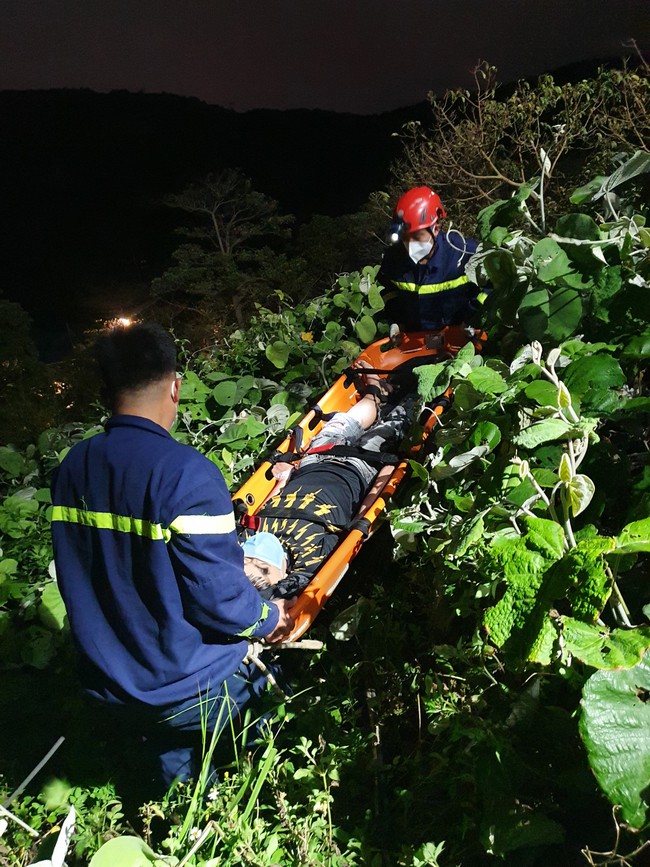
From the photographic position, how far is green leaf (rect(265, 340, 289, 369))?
14.8 feet

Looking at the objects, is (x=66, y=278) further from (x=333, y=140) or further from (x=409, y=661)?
(x=409, y=661)

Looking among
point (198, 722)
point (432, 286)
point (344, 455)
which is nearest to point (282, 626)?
point (198, 722)

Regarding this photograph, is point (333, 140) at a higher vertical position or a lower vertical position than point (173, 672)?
higher

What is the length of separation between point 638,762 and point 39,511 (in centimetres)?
333

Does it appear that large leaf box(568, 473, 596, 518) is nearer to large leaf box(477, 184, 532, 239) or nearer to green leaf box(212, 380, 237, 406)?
large leaf box(477, 184, 532, 239)

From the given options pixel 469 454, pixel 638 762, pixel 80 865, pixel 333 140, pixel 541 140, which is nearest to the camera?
pixel 638 762

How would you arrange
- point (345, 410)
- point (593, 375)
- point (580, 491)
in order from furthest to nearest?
point (345, 410), point (593, 375), point (580, 491)

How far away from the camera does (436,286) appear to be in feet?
12.9

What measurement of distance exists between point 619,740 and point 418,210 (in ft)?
12.1

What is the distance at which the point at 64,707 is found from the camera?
2447 mm

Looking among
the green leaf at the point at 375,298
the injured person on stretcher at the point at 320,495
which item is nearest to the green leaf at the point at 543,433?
the injured person on stretcher at the point at 320,495

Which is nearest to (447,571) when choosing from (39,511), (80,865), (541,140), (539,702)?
(539,702)

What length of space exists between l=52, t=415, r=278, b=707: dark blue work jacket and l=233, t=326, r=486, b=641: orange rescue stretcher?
0.43 meters

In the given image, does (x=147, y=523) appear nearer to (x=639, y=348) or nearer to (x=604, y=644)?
(x=604, y=644)
